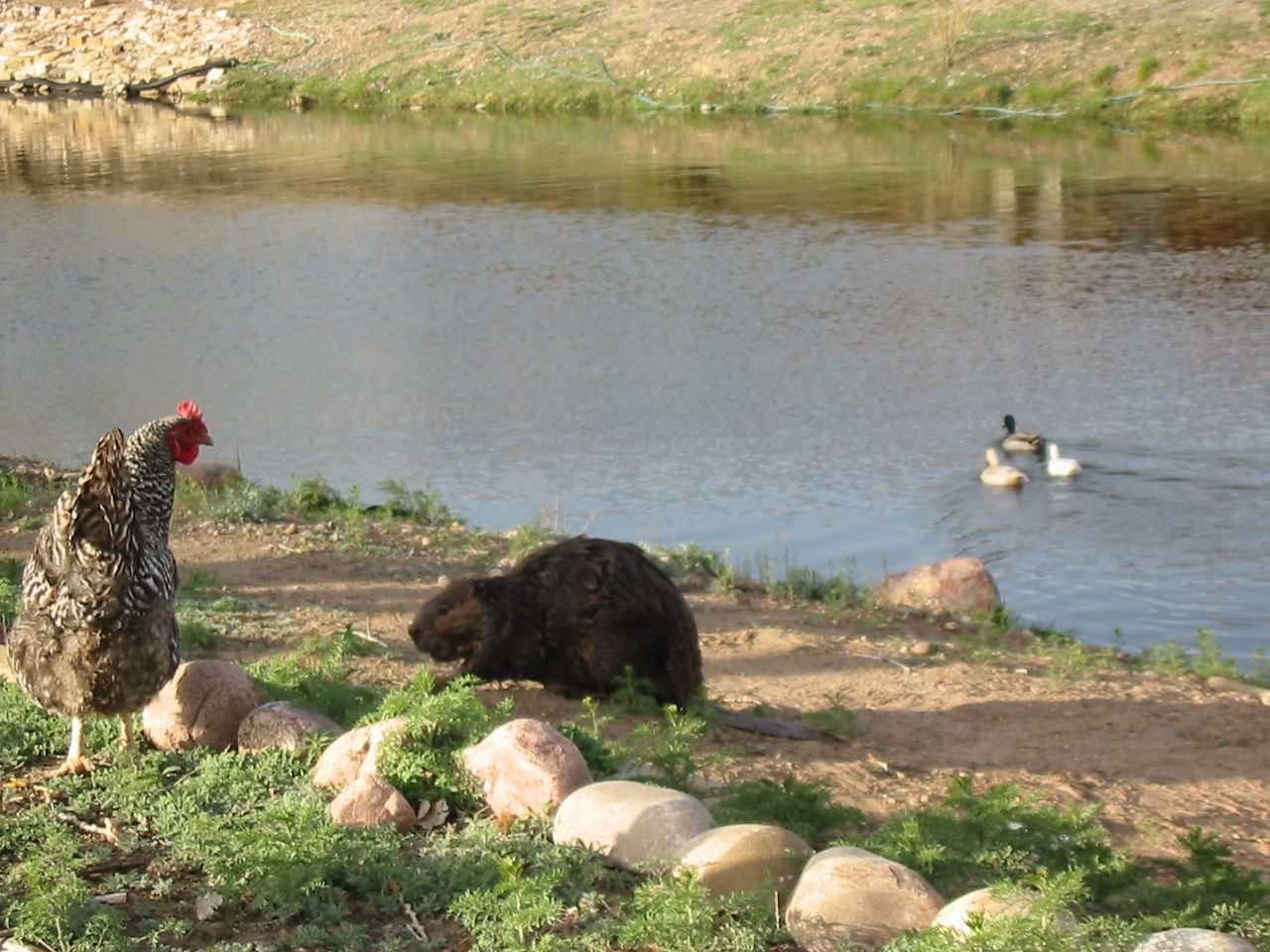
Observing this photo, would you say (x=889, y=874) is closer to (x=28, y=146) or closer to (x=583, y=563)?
(x=583, y=563)

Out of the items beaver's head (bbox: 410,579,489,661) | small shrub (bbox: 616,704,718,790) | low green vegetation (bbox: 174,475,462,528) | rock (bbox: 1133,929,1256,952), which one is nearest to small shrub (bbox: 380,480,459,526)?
low green vegetation (bbox: 174,475,462,528)

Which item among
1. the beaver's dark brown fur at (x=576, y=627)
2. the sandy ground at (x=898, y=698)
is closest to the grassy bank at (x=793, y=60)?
the sandy ground at (x=898, y=698)

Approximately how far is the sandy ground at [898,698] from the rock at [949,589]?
0.27 metres

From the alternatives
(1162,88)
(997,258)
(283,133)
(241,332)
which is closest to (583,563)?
(241,332)

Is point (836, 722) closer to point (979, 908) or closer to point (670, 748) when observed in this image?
point (670, 748)

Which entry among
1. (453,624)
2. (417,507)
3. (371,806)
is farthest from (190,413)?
(417,507)

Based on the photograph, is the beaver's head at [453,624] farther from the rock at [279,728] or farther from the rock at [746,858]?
the rock at [746,858]

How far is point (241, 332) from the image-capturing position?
53.2 ft

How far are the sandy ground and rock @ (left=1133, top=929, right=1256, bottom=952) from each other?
4.00 feet

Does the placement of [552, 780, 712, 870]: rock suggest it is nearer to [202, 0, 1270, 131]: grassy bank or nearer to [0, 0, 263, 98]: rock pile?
[202, 0, 1270, 131]: grassy bank

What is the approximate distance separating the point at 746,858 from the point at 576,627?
2316 mm

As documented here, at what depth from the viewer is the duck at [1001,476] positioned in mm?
11000

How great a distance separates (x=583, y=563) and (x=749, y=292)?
10.6 metres

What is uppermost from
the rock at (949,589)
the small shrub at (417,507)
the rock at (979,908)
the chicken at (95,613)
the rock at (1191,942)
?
the chicken at (95,613)
